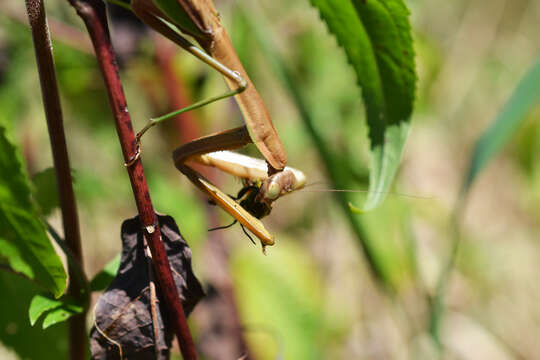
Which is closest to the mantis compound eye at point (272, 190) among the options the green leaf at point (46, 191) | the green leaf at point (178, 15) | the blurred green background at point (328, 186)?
the green leaf at point (178, 15)

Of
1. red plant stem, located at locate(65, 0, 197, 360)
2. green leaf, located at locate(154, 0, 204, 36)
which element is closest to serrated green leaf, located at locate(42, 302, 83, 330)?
red plant stem, located at locate(65, 0, 197, 360)

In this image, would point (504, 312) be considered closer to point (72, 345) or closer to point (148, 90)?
point (148, 90)

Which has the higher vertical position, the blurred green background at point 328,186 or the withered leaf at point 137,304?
the withered leaf at point 137,304

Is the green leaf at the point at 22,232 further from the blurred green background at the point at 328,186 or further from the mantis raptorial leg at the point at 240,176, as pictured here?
the blurred green background at the point at 328,186

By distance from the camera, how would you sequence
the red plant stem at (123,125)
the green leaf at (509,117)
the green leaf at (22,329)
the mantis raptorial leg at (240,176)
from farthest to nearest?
the green leaf at (509,117) < the green leaf at (22,329) < the mantis raptorial leg at (240,176) < the red plant stem at (123,125)

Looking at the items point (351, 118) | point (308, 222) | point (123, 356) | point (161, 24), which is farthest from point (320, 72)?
point (123, 356)

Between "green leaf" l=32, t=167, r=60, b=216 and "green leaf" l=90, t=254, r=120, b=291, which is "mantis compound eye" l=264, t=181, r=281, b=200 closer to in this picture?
"green leaf" l=90, t=254, r=120, b=291

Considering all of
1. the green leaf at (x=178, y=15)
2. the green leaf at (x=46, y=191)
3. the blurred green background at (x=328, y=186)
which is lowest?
the blurred green background at (x=328, y=186)

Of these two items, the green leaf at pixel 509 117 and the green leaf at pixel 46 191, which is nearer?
the green leaf at pixel 46 191

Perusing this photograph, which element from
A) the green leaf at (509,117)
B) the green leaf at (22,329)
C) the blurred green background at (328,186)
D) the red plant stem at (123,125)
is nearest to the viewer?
the red plant stem at (123,125)
